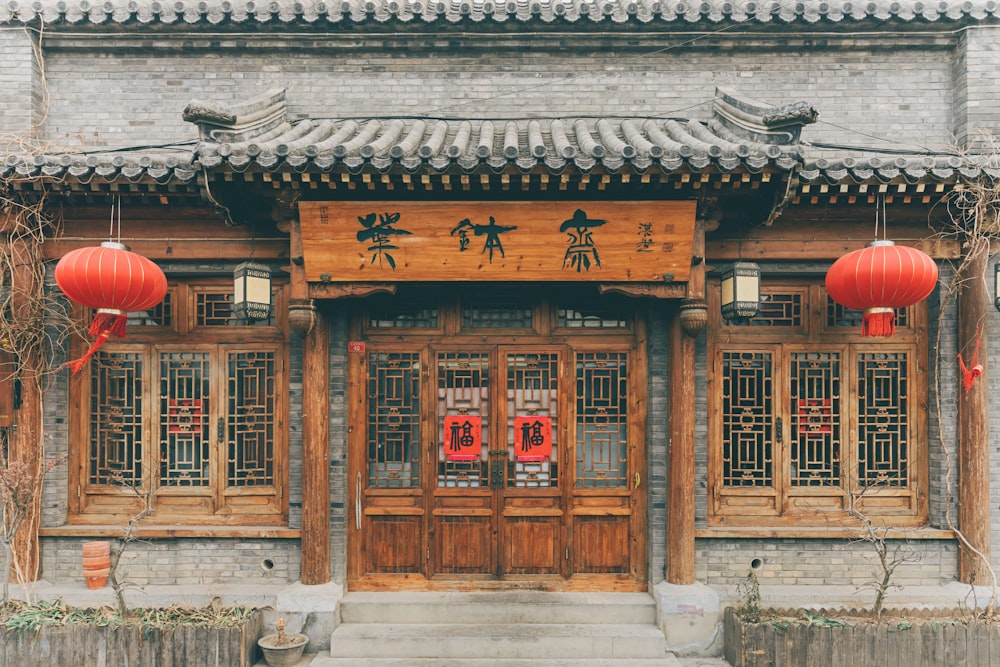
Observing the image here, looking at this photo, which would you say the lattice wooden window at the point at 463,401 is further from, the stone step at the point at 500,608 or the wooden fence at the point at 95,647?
the wooden fence at the point at 95,647

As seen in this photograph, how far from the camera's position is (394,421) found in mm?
5809

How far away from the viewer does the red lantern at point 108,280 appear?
4.72 metres

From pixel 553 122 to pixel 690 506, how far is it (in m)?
4.01

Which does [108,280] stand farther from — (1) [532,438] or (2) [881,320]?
(2) [881,320]

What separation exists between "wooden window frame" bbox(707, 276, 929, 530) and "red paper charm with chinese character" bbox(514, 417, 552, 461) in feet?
5.09

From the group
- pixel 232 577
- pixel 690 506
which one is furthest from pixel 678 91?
pixel 232 577

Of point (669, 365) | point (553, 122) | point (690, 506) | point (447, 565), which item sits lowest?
point (447, 565)

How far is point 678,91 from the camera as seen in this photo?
6.55 meters

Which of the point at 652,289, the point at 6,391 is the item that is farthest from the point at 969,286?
the point at 6,391

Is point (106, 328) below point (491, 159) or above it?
below

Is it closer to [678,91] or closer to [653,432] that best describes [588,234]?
[653,432]

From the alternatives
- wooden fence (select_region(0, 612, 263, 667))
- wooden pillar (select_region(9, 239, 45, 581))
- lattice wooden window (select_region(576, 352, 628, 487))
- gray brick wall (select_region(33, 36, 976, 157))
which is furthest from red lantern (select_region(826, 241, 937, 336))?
wooden pillar (select_region(9, 239, 45, 581))

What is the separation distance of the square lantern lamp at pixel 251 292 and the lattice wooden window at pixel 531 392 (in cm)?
225

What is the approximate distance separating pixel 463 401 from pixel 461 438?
35 centimetres
